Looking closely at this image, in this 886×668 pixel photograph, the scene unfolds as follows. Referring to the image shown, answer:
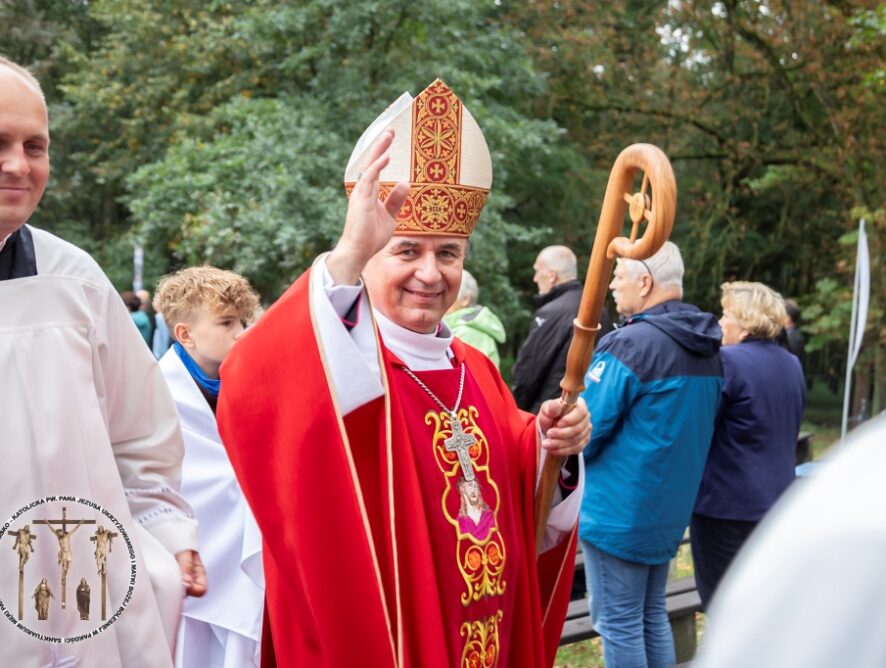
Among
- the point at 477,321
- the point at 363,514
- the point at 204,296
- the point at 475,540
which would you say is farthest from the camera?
the point at 477,321

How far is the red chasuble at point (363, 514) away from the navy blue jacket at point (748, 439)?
2.65 metres

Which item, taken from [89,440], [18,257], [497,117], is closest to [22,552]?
[89,440]

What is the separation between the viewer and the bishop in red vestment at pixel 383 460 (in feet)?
8.47

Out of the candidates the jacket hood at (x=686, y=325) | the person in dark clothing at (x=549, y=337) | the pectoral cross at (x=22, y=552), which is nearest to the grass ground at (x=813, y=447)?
the person in dark clothing at (x=549, y=337)

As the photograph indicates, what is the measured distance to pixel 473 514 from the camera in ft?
9.65

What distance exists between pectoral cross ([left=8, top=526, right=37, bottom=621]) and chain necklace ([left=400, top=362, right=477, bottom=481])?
3.56ft

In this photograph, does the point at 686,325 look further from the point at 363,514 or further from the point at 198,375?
the point at 363,514

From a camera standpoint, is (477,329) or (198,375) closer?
(198,375)

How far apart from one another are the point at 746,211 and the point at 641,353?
Answer: 696 inches

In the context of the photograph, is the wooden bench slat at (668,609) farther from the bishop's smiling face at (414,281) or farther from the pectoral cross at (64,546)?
the pectoral cross at (64,546)

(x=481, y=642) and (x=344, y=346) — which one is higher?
(x=344, y=346)

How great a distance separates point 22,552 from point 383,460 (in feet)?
2.68

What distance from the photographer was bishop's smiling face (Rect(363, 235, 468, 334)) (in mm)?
3096

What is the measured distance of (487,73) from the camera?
14008 millimetres
